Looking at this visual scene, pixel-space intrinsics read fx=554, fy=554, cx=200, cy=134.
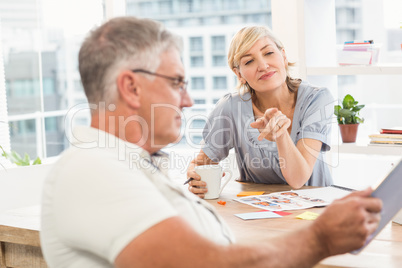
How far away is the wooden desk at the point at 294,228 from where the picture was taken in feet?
4.06

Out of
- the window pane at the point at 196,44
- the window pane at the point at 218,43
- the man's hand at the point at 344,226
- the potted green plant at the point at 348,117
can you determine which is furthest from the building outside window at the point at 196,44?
the man's hand at the point at 344,226

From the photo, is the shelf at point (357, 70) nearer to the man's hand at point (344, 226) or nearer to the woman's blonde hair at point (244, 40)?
the woman's blonde hair at point (244, 40)

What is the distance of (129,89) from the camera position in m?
1.10

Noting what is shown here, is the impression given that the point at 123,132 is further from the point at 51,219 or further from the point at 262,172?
the point at 262,172

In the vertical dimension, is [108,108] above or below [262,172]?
above

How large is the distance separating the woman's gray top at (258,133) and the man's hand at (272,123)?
17 cm

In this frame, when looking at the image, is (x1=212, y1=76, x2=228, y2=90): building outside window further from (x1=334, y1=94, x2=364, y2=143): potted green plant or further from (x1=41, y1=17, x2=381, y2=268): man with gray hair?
(x1=41, y1=17, x2=381, y2=268): man with gray hair

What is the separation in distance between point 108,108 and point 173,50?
0.19 m

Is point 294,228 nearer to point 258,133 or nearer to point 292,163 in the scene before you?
point 292,163

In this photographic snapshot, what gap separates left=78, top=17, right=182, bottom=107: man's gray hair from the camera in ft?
3.54

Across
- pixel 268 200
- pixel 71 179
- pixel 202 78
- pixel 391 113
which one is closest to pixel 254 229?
pixel 268 200

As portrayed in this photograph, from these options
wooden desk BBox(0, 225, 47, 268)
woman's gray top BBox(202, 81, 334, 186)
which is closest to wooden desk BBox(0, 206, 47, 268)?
wooden desk BBox(0, 225, 47, 268)

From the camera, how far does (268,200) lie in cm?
181

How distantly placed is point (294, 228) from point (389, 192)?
0.43m
